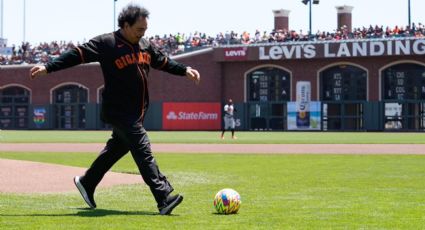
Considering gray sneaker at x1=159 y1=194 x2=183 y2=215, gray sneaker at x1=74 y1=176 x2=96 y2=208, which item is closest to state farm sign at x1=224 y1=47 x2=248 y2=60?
gray sneaker at x1=74 y1=176 x2=96 y2=208

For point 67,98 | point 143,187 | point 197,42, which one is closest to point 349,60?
point 197,42

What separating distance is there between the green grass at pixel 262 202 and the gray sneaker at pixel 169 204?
97mm

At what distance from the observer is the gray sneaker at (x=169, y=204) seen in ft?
30.2

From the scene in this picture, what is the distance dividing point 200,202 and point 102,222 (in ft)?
8.15

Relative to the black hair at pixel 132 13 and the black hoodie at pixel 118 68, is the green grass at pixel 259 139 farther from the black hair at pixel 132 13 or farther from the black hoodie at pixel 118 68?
the black hair at pixel 132 13

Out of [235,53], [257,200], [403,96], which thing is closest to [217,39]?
[235,53]

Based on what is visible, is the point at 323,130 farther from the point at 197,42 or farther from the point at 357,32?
the point at 197,42

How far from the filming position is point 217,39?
199 feet

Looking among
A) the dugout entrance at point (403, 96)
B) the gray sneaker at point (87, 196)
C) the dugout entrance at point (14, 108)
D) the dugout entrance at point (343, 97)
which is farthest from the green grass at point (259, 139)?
the gray sneaker at point (87, 196)

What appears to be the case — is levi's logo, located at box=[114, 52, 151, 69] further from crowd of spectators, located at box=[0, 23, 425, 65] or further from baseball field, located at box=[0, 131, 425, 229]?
crowd of spectators, located at box=[0, 23, 425, 65]

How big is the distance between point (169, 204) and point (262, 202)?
1.98 m

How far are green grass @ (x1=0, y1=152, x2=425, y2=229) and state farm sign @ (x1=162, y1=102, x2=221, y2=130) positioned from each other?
125 ft

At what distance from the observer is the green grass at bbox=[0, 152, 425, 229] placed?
28.1 ft

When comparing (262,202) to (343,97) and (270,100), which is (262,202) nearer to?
(343,97)
